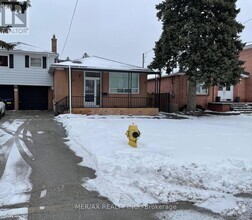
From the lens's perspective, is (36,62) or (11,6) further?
(36,62)

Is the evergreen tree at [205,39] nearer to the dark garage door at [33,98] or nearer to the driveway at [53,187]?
the driveway at [53,187]

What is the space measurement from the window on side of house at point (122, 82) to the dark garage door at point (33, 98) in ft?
22.9

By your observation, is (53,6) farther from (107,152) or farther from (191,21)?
(107,152)

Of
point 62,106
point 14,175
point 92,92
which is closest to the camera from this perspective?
point 14,175

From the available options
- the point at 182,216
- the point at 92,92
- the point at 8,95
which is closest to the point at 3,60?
the point at 8,95

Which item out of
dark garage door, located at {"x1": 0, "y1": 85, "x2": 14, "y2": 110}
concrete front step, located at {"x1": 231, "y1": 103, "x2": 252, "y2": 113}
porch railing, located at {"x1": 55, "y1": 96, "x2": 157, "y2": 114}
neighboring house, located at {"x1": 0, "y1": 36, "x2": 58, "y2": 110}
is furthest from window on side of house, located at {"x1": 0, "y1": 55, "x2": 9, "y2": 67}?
concrete front step, located at {"x1": 231, "y1": 103, "x2": 252, "y2": 113}

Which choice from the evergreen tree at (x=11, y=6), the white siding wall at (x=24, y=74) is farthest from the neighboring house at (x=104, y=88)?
the evergreen tree at (x=11, y=6)

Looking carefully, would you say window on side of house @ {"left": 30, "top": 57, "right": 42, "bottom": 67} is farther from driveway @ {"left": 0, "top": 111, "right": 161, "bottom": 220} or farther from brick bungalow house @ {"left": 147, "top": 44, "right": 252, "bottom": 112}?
driveway @ {"left": 0, "top": 111, "right": 161, "bottom": 220}

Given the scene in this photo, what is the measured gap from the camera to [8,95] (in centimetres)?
2314

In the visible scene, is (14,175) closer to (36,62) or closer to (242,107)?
(36,62)

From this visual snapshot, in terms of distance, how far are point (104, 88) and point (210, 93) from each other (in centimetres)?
866

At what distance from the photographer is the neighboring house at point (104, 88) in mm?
18812

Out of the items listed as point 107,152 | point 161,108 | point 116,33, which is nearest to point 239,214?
point 107,152

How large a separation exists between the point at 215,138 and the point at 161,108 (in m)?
12.3
